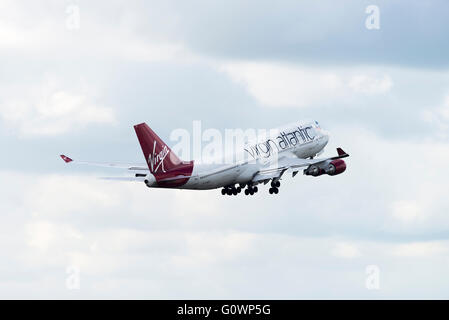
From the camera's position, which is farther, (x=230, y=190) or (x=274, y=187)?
(x=230, y=190)

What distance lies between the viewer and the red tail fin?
126438 millimetres

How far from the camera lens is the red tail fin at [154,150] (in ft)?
415

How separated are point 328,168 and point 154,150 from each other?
1030 inches

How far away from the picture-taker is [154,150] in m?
127

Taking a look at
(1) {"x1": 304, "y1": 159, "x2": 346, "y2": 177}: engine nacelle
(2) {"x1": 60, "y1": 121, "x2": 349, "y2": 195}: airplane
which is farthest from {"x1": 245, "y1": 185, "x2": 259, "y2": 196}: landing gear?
(1) {"x1": 304, "y1": 159, "x2": 346, "y2": 177}: engine nacelle

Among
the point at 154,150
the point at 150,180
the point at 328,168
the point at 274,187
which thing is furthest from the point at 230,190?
the point at 154,150

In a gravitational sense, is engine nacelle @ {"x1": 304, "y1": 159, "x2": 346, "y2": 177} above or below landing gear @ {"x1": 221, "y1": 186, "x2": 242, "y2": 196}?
above

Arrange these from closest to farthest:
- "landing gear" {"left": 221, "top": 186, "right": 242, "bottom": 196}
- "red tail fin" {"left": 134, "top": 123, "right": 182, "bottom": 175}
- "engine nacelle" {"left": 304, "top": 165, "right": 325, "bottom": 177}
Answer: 1. "red tail fin" {"left": 134, "top": 123, "right": 182, "bottom": 175}
2. "landing gear" {"left": 221, "top": 186, "right": 242, "bottom": 196}
3. "engine nacelle" {"left": 304, "top": 165, "right": 325, "bottom": 177}

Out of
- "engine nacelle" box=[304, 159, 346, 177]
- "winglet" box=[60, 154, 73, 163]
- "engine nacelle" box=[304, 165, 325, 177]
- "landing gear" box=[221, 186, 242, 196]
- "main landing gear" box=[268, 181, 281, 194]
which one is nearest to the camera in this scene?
"winglet" box=[60, 154, 73, 163]

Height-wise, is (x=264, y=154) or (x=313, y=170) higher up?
(x=264, y=154)

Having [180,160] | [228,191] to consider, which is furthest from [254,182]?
[180,160]

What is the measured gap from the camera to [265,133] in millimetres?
141750

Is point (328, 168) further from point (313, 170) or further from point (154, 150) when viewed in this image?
point (154, 150)

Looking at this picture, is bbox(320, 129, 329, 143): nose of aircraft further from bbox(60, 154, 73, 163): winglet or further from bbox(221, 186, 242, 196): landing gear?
bbox(60, 154, 73, 163): winglet
